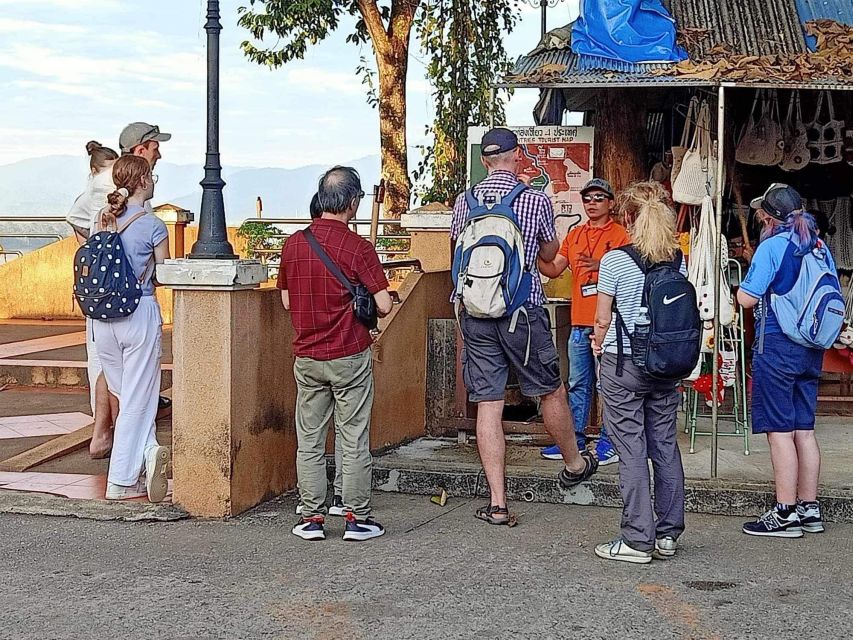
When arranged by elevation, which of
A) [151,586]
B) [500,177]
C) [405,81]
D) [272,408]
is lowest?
[151,586]

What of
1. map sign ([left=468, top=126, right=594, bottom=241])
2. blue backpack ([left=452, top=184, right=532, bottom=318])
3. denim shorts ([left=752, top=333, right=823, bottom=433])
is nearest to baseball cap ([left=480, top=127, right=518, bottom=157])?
blue backpack ([left=452, top=184, right=532, bottom=318])

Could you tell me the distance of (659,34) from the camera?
7.45 m

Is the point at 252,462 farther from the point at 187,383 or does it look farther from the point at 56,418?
the point at 56,418

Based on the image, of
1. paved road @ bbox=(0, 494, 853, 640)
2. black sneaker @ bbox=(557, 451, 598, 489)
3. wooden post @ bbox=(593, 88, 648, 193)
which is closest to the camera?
paved road @ bbox=(0, 494, 853, 640)

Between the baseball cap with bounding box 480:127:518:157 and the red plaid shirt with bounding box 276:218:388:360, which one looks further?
the baseball cap with bounding box 480:127:518:157

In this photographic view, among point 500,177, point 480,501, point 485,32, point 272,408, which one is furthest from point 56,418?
point 485,32

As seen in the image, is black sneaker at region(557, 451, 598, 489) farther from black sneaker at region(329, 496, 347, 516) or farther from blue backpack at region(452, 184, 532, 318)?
black sneaker at region(329, 496, 347, 516)

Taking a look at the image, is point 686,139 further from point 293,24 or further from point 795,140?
point 293,24

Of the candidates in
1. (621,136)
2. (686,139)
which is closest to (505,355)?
(686,139)

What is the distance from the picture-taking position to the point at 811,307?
5.59 meters

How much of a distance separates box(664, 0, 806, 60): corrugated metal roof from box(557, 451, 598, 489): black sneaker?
307cm

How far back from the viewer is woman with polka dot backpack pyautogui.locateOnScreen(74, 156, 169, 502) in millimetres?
6113

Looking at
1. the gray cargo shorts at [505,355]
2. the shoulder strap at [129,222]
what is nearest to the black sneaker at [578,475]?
the gray cargo shorts at [505,355]

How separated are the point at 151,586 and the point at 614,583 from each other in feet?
6.39
